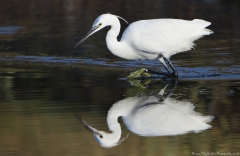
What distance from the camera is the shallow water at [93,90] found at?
7098 millimetres

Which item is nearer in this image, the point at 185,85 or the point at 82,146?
the point at 82,146

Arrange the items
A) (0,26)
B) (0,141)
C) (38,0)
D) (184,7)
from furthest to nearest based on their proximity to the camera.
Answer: (38,0)
(184,7)
(0,26)
(0,141)

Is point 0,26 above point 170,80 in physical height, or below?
below

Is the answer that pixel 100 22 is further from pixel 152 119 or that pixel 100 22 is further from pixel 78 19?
pixel 78 19

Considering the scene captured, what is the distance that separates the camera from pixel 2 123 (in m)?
7.99

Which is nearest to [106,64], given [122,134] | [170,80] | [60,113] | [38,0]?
[170,80]

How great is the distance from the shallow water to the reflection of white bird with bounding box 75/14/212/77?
494 millimetres

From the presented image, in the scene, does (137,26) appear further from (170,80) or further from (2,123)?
(2,123)

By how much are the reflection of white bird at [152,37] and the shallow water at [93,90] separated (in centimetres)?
49

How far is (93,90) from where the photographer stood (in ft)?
32.7

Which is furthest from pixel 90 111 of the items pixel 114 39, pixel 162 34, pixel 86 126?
pixel 162 34

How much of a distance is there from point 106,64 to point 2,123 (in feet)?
16.0

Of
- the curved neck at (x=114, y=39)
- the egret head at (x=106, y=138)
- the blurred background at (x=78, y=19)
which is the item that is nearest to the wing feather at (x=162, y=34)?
the curved neck at (x=114, y=39)

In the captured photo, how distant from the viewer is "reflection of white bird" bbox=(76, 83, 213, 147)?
24.5ft
